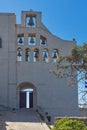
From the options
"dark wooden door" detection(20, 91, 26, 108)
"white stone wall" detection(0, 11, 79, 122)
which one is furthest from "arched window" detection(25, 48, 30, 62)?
"dark wooden door" detection(20, 91, 26, 108)

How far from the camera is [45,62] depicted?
36156mm

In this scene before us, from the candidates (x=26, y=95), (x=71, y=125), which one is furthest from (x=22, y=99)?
(x=71, y=125)

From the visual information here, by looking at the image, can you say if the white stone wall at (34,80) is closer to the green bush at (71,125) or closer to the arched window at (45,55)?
the arched window at (45,55)

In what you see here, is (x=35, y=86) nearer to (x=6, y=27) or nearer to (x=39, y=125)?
(x=6, y=27)

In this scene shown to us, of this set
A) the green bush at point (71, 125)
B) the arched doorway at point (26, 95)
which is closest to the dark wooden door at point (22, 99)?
the arched doorway at point (26, 95)

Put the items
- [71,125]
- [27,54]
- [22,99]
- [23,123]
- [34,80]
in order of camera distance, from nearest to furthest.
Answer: [71,125]
[23,123]
[34,80]
[27,54]
[22,99]

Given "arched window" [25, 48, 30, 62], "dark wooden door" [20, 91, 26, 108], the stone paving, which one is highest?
"arched window" [25, 48, 30, 62]

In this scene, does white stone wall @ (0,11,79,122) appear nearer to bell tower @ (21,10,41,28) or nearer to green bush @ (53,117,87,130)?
bell tower @ (21,10,41,28)

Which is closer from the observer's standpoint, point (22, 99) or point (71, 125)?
point (71, 125)

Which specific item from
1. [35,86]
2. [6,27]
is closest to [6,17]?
[6,27]

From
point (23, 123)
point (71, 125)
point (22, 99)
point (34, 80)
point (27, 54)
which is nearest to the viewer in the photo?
point (71, 125)

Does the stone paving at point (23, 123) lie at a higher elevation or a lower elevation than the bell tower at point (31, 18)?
lower

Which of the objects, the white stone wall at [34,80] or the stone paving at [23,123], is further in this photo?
the white stone wall at [34,80]

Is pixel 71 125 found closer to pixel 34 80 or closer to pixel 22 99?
pixel 34 80
